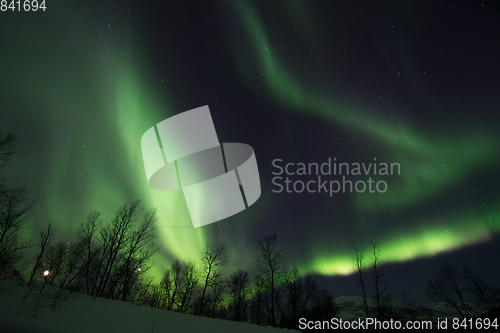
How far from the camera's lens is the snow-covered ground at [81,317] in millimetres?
7109

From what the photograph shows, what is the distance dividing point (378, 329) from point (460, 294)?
11924 mm

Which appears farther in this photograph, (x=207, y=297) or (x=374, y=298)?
(x=207, y=297)

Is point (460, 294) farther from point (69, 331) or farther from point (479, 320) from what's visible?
point (69, 331)

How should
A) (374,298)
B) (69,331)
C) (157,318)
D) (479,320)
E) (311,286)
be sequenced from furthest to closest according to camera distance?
1. (311,286)
2. (374,298)
3. (479,320)
4. (157,318)
5. (69,331)

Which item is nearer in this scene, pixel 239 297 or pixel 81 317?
pixel 81 317

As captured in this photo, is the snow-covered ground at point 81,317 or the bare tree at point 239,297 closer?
the snow-covered ground at point 81,317

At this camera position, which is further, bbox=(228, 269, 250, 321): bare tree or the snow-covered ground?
bbox=(228, 269, 250, 321): bare tree

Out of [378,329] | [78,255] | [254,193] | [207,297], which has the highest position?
[254,193]

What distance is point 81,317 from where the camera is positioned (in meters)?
8.62

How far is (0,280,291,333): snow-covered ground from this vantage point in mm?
7109

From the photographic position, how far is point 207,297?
31.9 m

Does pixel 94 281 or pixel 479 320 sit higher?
pixel 94 281

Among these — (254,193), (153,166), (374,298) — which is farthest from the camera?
(374,298)

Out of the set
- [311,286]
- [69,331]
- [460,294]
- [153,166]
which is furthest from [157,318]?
[460,294]
